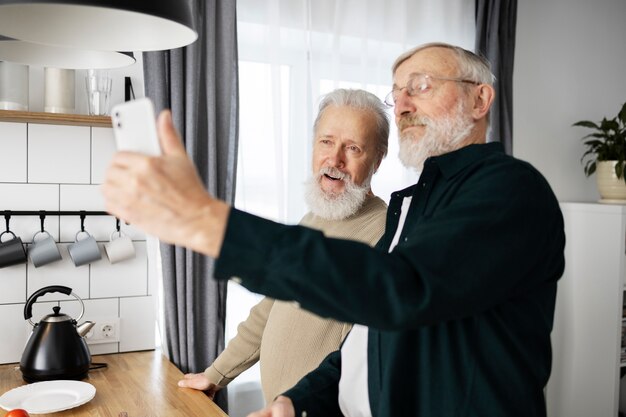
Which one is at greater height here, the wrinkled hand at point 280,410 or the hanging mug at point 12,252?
the hanging mug at point 12,252

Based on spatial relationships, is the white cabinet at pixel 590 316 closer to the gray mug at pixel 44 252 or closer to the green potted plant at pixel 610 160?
the green potted plant at pixel 610 160

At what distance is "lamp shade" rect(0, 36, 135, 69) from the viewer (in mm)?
1254

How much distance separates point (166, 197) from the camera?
2.20 ft

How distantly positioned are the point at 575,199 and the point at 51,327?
8.87 feet

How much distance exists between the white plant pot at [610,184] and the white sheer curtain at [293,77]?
1063 millimetres

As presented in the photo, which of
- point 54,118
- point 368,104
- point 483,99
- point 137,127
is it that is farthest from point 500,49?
point 137,127

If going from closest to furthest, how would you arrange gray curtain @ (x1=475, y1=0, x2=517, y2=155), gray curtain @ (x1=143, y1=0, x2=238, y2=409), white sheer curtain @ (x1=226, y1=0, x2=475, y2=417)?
gray curtain @ (x1=143, y1=0, x2=238, y2=409)
white sheer curtain @ (x1=226, y1=0, x2=475, y2=417)
gray curtain @ (x1=475, y1=0, x2=517, y2=155)

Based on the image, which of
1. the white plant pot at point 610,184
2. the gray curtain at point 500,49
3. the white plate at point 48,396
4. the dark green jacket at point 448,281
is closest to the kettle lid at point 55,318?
the white plate at point 48,396

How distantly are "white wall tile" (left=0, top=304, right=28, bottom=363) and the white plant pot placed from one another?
2.66 m

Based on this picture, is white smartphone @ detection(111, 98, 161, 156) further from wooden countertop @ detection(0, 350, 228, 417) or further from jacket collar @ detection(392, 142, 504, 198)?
wooden countertop @ detection(0, 350, 228, 417)

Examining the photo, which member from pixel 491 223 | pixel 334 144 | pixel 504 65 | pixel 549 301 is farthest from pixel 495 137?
pixel 491 223

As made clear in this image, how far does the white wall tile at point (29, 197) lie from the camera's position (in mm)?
2025

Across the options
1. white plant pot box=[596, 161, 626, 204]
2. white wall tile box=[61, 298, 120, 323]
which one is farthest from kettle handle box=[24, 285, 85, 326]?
white plant pot box=[596, 161, 626, 204]

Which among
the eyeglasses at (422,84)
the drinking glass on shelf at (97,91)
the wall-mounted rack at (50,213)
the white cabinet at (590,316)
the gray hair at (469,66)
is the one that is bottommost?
the white cabinet at (590,316)
